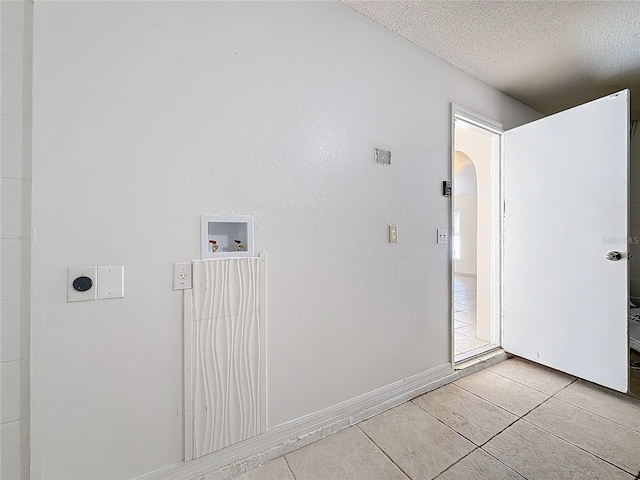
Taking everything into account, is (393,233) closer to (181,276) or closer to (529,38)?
(181,276)

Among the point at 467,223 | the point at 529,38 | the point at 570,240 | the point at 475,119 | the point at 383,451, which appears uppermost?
the point at 529,38

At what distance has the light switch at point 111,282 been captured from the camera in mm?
1001

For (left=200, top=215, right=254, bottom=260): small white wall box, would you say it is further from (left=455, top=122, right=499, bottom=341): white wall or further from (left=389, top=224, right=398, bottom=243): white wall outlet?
(left=455, top=122, right=499, bottom=341): white wall

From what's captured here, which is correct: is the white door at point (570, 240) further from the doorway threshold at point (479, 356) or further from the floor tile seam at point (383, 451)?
the floor tile seam at point (383, 451)

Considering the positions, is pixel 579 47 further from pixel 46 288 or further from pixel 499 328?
pixel 46 288

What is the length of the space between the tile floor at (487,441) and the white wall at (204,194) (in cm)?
23

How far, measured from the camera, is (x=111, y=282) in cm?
101

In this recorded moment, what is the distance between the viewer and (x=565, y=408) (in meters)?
1.71

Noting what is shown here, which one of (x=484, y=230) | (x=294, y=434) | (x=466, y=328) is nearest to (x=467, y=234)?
(x=466, y=328)

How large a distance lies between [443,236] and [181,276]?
1.79 metres

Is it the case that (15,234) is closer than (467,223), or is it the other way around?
(15,234)

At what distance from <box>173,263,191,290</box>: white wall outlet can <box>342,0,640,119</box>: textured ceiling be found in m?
1.71

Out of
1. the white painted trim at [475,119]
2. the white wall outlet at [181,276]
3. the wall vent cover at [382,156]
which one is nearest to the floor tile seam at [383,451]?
the white wall outlet at [181,276]

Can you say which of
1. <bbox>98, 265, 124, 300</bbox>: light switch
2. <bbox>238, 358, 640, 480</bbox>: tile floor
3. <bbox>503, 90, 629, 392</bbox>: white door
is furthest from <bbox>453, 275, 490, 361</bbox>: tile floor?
<bbox>98, 265, 124, 300</bbox>: light switch
